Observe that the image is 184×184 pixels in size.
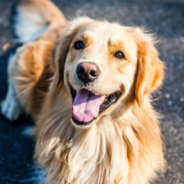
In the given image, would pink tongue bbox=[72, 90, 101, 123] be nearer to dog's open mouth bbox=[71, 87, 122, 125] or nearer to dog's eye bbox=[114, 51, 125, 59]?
dog's open mouth bbox=[71, 87, 122, 125]

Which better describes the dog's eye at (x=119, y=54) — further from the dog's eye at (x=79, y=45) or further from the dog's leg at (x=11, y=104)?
the dog's leg at (x=11, y=104)

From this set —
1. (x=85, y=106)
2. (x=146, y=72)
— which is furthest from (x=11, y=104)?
(x=146, y=72)

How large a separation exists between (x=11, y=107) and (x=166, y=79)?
2868 millimetres

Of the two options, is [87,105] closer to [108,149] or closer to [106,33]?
[108,149]

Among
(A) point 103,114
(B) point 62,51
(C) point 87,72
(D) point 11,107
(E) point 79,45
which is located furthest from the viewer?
(D) point 11,107

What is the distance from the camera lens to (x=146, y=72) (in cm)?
252

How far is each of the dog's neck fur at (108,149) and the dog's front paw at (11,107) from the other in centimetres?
125

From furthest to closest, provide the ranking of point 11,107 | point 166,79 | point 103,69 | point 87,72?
1. point 166,79
2. point 11,107
3. point 103,69
4. point 87,72

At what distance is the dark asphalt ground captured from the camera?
10.7 feet

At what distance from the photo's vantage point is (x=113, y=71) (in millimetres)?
2391

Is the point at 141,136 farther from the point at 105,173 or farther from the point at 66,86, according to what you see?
the point at 66,86

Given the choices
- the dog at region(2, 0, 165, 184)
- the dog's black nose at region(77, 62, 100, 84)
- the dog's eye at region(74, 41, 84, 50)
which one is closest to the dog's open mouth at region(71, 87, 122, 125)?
the dog at region(2, 0, 165, 184)

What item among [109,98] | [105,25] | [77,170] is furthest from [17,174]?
[105,25]

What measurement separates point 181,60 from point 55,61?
125 inches
